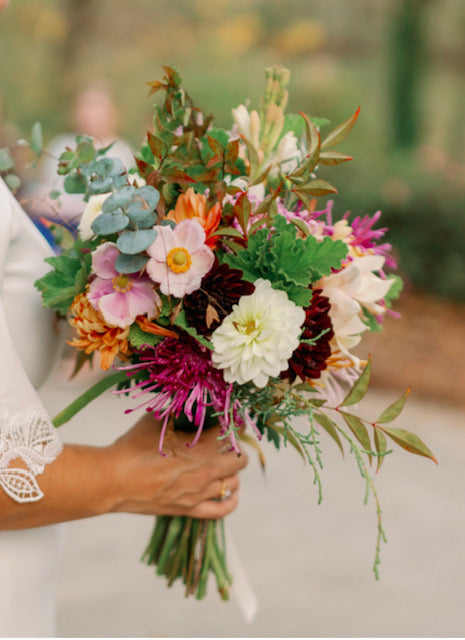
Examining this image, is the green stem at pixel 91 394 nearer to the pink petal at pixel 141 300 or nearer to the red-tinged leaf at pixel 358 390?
the pink petal at pixel 141 300

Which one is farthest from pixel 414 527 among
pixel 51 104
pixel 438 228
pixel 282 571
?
pixel 51 104

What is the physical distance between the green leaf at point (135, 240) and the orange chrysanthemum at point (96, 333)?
0.46 ft

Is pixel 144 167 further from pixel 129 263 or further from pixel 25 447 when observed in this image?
pixel 25 447

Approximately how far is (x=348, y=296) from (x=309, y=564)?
2.39 metres

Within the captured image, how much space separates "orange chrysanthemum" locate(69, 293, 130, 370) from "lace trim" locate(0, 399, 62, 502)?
0.14 meters

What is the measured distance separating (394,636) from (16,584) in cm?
198

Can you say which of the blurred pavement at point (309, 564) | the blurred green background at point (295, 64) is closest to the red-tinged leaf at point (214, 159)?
the blurred pavement at point (309, 564)

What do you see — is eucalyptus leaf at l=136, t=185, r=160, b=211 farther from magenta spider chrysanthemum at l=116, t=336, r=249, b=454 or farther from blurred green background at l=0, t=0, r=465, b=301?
blurred green background at l=0, t=0, r=465, b=301

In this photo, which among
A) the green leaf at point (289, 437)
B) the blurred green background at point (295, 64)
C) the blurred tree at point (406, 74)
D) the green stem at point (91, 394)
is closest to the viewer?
the green leaf at point (289, 437)

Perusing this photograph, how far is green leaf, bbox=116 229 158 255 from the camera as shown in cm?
110

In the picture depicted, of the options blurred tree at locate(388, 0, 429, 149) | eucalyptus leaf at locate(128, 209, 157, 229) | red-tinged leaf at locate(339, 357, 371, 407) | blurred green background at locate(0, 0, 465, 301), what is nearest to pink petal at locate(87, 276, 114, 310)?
eucalyptus leaf at locate(128, 209, 157, 229)

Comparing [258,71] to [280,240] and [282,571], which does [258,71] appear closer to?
[282,571]

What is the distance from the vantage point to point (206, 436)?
138 cm

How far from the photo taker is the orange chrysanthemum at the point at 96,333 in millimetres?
1192
